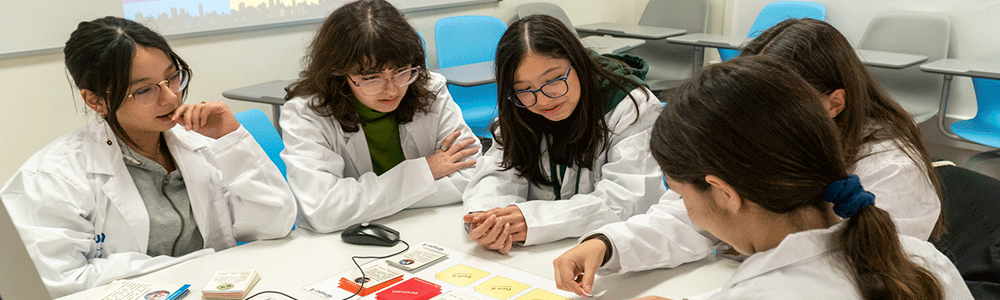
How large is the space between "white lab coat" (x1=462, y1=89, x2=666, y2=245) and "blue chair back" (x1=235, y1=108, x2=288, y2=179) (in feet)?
2.22

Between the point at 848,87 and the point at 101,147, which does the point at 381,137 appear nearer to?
the point at 101,147

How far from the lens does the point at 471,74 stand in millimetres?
3395

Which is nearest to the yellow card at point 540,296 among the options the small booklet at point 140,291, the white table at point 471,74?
the small booklet at point 140,291

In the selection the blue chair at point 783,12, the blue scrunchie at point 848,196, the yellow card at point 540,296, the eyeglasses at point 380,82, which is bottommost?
the yellow card at point 540,296

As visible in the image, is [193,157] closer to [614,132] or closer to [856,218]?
[614,132]

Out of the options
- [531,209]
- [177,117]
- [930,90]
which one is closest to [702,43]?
[930,90]

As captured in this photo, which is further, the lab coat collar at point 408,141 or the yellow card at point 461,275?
the lab coat collar at point 408,141

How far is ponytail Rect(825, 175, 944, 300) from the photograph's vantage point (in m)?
0.82

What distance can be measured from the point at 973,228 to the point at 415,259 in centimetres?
108

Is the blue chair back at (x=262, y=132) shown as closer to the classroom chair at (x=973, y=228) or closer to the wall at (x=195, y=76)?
the wall at (x=195, y=76)

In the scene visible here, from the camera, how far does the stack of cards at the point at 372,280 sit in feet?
4.20

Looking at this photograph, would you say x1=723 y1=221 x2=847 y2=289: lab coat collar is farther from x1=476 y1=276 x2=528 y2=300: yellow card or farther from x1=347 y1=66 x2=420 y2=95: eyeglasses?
x1=347 y1=66 x2=420 y2=95: eyeglasses

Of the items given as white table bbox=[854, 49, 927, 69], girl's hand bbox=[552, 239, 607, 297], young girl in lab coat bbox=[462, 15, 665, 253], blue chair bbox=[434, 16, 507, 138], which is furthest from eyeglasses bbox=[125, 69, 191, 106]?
white table bbox=[854, 49, 927, 69]

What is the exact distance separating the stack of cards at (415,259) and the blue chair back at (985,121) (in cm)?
294
